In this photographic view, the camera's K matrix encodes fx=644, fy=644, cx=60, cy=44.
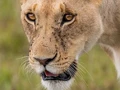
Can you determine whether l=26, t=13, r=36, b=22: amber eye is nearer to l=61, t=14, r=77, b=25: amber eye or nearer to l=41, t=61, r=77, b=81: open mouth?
l=61, t=14, r=77, b=25: amber eye

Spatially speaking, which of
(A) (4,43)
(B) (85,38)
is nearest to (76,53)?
(B) (85,38)

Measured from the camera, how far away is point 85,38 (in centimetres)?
346

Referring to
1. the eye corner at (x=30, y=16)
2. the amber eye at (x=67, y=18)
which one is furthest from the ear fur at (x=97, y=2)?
the eye corner at (x=30, y=16)

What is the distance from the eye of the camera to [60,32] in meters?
3.36

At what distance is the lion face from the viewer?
129 inches

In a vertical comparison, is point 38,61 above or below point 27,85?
above

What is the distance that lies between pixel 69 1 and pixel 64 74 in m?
0.39

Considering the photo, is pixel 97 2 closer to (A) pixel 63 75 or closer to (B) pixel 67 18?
(B) pixel 67 18

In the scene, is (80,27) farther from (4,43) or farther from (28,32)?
(4,43)

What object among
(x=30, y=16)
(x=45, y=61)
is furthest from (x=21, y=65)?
(x=45, y=61)

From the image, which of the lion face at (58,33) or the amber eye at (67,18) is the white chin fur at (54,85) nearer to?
the lion face at (58,33)

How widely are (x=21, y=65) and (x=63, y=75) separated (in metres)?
1.73

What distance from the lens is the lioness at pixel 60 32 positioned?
10.8 ft

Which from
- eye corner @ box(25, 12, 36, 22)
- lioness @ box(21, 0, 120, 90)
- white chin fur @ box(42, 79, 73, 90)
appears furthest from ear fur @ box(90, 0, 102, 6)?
white chin fur @ box(42, 79, 73, 90)
